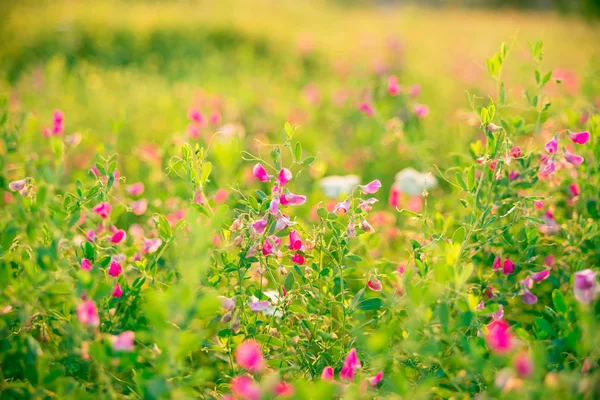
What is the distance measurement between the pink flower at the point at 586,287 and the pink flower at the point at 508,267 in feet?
1.05

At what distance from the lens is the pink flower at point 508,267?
4.21 ft

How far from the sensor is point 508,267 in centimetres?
129

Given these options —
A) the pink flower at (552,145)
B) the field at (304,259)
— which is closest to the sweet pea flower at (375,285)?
the field at (304,259)

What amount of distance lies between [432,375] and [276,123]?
2.43m

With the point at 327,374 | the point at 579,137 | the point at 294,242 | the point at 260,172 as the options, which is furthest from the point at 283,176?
the point at 579,137

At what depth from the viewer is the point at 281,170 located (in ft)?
3.85

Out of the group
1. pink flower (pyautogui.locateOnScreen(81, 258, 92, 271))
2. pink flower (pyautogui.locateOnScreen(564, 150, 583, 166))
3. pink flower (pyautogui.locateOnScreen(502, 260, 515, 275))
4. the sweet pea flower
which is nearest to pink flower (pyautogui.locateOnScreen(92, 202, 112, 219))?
pink flower (pyautogui.locateOnScreen(81, 258, 92, 271))

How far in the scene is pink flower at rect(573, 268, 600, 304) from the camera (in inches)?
37.3

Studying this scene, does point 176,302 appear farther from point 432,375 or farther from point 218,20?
point 218,20

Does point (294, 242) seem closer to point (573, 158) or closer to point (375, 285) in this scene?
point (375, 285)

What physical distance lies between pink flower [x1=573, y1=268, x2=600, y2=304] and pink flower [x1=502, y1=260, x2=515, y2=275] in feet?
1.05

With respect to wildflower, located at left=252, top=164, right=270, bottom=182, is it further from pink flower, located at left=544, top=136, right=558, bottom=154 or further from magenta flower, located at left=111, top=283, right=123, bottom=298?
pink flower, located at left=544, top=136, right=558, bottom=154

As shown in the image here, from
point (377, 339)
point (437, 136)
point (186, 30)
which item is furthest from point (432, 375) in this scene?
point (186, 30)

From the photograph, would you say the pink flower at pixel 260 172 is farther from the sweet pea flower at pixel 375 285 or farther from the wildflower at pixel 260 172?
the sweet pea flower at pixel 375 285
